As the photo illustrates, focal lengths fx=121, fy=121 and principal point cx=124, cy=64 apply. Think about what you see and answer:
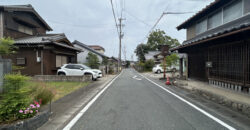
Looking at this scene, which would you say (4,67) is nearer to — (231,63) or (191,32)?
(231,63)

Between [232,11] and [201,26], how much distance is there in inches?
111

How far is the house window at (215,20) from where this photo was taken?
8.33 meters

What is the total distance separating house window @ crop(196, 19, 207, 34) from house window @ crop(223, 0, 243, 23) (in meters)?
1.82

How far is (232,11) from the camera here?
741 centimetres

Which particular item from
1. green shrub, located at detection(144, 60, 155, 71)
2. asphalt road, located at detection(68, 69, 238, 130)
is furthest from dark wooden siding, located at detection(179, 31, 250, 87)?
green shrub, located at detection(144, 60, 155, 71)

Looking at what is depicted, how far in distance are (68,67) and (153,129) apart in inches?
431

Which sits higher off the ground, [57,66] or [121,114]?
[57,66]

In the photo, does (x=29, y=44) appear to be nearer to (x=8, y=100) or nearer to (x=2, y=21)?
(x=2, y=21)

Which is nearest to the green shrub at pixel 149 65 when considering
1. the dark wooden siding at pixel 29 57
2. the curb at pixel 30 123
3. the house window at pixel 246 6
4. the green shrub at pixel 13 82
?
the dark wooden siding at pixel 29 57

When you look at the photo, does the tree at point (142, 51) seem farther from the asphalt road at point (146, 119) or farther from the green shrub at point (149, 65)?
the asphalt road at point (146, 119)

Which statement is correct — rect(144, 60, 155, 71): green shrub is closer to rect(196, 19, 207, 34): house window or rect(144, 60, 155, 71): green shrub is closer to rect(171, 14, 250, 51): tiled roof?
rect(196, 19, 207, 34): house window

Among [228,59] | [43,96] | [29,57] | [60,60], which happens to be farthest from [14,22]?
[228,59]

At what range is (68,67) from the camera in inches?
464

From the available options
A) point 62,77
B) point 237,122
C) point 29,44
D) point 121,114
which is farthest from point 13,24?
point 237,122
